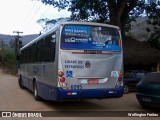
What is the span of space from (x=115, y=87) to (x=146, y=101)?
1276 mm

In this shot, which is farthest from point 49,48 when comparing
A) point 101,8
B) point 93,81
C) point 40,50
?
point 101,8

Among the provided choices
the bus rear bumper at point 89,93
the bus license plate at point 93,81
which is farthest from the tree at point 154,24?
the bus license plate at point 93,81

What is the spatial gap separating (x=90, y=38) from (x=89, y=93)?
2.00m

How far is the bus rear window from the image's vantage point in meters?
12.0

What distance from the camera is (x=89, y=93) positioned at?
469 inches

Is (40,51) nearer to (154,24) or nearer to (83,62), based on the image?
(83,62)

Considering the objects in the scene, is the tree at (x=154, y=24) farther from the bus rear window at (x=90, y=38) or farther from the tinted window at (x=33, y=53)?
the bus rear window at (x=90, y=38)

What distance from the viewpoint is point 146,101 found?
12.5 metres

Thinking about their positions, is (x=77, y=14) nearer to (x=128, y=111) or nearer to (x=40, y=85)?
(x=40, y=85)

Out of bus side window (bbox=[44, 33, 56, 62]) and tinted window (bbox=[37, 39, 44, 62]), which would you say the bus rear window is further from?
tinted window (bbox=[37, 39, 44, 62])

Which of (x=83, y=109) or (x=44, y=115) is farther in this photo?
(x=83, y=109)

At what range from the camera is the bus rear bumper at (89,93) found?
37.9ft

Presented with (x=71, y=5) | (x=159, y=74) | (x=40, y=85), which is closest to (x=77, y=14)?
(x=71, y=5)

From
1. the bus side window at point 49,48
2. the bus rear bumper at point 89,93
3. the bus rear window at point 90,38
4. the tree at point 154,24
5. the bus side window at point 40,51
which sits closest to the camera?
the bus rear bumper at point 89,93
